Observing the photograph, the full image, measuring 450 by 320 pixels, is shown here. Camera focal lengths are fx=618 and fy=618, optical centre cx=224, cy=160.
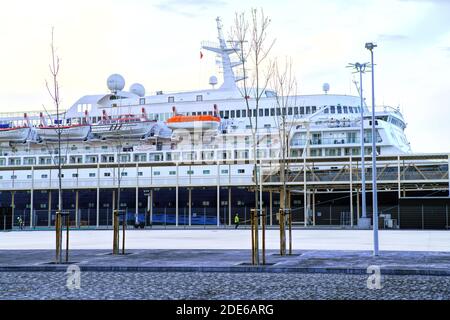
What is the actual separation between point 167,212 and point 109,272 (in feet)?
162

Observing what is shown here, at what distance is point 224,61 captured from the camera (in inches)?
2921

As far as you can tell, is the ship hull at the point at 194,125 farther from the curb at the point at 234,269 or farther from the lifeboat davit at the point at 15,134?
the curb at the point at 234,269

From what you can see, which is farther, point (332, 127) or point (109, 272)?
point (332, 127)

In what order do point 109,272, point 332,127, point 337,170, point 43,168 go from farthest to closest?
point 43,168 → point 332,127 → point 337,170 → point 109,272

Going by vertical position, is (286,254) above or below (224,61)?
below

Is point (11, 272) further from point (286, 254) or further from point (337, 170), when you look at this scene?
point (337, 170)

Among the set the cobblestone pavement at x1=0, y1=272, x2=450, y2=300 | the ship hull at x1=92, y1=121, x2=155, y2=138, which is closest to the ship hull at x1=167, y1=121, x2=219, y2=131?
the ship hull at x1=92, y1=121, x2=155, y2=138

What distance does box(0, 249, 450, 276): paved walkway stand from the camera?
14.0 m

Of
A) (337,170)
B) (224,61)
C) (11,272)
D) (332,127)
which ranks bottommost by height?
(11,272)

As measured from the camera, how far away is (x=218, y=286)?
11.4 meters

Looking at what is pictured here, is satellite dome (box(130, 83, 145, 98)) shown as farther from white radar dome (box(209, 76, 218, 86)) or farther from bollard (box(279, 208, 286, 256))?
bollard (box(279, 208, 286, 256))

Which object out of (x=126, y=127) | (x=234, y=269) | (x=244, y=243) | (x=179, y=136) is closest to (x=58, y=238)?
(x=234, y=269)
